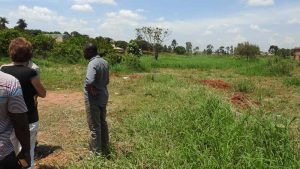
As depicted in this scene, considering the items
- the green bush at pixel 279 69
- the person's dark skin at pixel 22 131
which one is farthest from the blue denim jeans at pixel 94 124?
the green bush at pixel 279 69

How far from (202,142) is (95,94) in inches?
61.3

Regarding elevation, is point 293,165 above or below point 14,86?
below

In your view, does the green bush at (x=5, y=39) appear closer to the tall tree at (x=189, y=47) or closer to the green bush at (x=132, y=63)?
the green bush at (x=132, y=63)

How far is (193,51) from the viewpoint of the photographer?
277ft

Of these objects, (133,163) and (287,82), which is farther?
(287,82)

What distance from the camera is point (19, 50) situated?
3.43 meters

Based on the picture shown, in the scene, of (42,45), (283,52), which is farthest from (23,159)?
(283,52)

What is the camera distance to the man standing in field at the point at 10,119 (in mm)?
2723

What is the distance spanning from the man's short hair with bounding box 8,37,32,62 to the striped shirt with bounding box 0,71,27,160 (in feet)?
2.32

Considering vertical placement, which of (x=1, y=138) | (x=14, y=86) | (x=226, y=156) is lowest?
(x=226, y=156)

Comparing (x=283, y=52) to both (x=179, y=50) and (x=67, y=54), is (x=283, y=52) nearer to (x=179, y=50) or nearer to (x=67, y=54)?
(x=179, y=50)

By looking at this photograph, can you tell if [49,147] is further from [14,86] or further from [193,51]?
[193,51]

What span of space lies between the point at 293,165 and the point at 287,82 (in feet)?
45.8

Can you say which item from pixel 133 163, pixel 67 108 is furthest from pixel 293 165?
pixel 67 108
